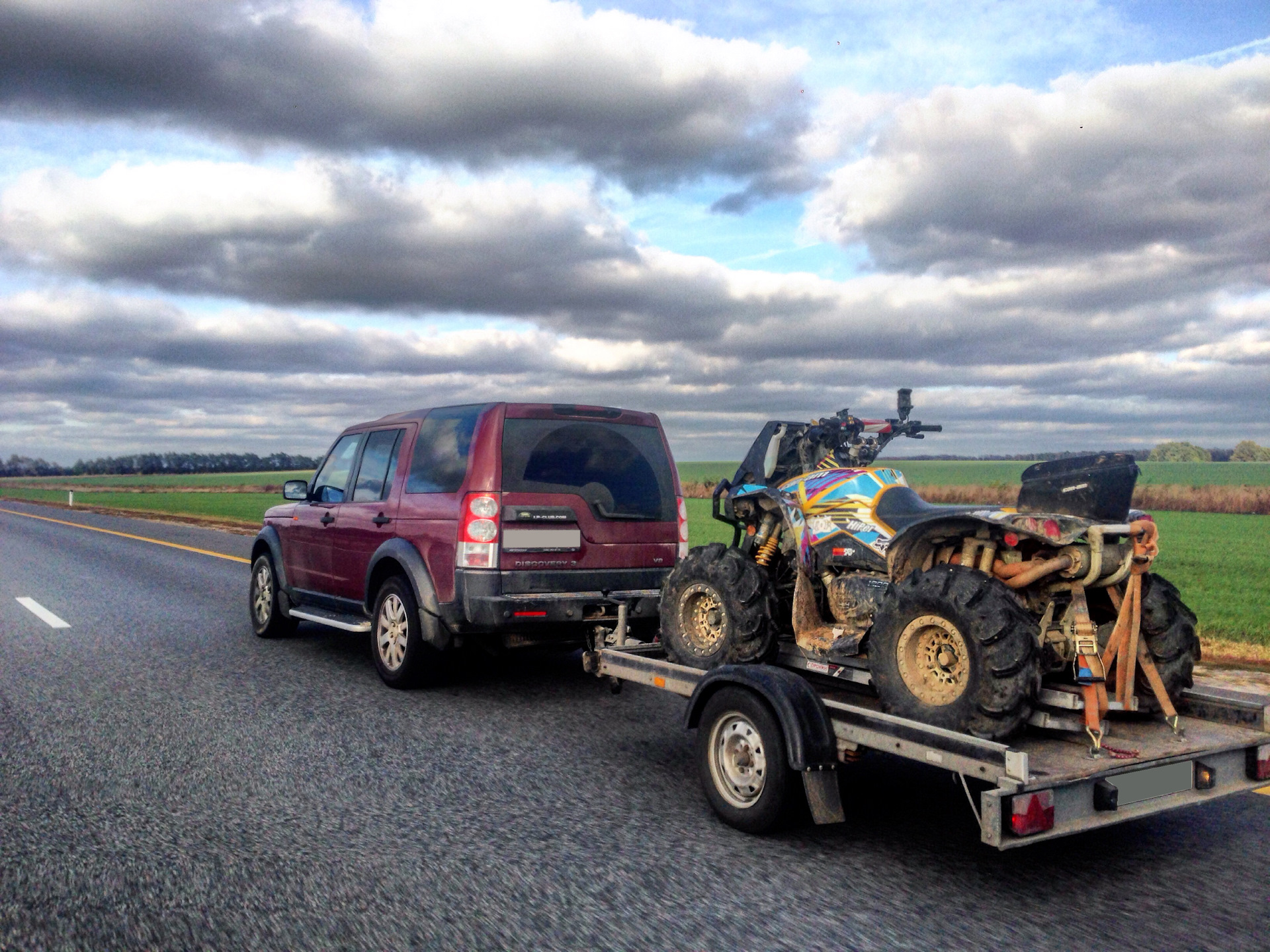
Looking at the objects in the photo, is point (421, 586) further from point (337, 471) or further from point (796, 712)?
point (796, 712)

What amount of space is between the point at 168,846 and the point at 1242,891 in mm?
4164

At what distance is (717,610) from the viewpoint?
5156mm

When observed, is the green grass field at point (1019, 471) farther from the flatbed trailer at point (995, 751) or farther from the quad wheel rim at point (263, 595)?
the flatbed trailer at point (995, 751)

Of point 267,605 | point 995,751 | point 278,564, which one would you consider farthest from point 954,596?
point 267,605

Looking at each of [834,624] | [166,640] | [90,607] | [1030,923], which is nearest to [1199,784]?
[1030,923]

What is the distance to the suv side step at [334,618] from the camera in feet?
24.7

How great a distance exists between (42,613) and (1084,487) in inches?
418

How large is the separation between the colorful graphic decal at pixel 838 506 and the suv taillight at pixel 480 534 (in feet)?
6.88

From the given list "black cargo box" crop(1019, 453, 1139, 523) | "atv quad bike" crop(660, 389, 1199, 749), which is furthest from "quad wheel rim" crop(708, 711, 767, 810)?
"black cargo box" crop(1019, 453, 1139, 523)

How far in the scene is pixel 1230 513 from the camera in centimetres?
3938

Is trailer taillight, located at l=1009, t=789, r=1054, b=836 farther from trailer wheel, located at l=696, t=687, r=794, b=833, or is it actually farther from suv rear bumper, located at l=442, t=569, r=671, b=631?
suv rear bumper, located at l=442, t=569, r=671, b=631

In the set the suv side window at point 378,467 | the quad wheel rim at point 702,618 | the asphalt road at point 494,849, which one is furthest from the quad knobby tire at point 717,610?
the suv side window at point 378,467

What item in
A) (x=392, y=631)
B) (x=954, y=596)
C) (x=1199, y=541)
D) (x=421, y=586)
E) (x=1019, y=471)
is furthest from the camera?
(x=1019, y=471)

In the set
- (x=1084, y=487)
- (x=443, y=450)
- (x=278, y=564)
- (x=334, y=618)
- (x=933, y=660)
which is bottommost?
(x=334, y=618)
